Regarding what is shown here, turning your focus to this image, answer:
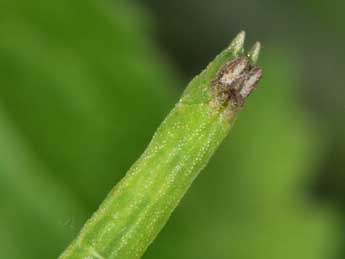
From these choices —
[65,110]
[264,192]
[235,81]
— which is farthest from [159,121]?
[235,81]

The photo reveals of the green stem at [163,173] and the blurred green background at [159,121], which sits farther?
the blurred green background at [159,121]

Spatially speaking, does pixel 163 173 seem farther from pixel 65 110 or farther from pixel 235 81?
pixel 65 110

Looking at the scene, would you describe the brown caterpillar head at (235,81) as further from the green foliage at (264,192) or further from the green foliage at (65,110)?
the green foliage at (264,192)

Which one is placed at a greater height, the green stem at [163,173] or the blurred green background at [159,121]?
the blurred green background at [159,121]

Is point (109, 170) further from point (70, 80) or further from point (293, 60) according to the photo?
point (293, 60)

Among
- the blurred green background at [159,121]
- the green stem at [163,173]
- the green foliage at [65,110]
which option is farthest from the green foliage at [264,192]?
the green stem at [163,173]
